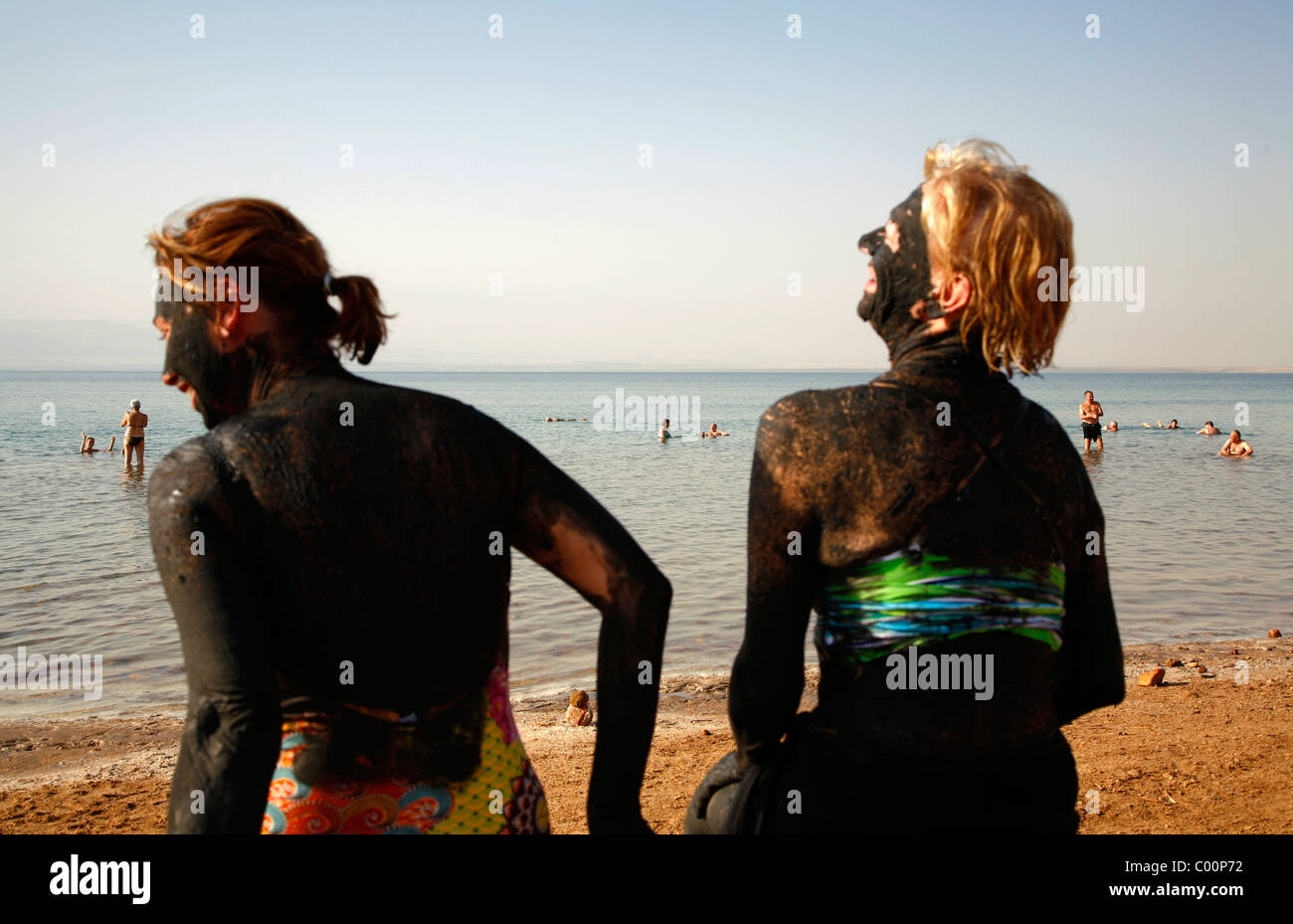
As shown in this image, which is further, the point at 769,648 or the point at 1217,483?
the point at 1217,483

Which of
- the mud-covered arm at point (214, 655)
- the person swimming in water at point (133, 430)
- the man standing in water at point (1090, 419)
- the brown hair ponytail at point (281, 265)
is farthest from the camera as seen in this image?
the man standing in water at point (1090, 419)

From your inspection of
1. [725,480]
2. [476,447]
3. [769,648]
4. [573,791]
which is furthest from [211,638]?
[725,480]

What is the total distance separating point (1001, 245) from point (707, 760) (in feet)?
14.8

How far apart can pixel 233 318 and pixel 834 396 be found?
1.16 meters

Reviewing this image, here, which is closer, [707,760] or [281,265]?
[281,265]

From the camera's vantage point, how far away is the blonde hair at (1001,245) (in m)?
1.92

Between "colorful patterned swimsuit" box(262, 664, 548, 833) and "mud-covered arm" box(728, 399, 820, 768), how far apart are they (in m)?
0.51

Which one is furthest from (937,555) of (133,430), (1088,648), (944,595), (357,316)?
(133,430)

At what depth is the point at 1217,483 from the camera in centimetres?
2247

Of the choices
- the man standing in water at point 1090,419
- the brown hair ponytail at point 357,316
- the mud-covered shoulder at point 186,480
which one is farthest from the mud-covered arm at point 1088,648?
the man standing in water at point 1090,419

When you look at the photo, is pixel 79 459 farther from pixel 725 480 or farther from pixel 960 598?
pixel 960 598

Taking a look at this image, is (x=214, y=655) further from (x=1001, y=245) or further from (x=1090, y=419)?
(x=1090, y=419)

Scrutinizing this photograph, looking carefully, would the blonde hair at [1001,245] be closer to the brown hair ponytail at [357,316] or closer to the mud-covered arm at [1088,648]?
the mud-covered arm at [1088,648]

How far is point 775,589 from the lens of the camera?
2012 millimetres
